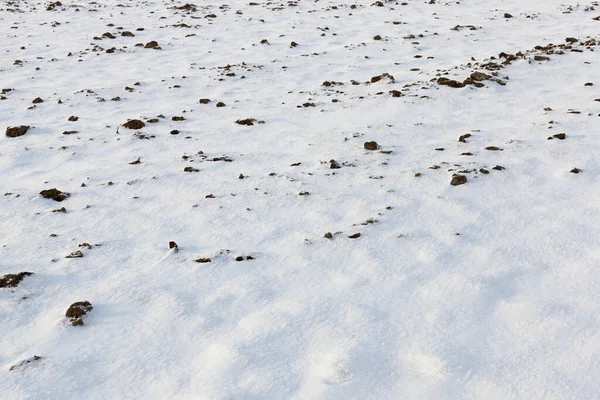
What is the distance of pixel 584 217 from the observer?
172 inches

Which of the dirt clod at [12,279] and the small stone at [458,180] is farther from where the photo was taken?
the small stone at [458,180]

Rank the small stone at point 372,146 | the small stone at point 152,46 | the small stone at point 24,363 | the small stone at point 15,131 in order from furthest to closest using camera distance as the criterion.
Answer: the small stone at point 152,46 → the small stone at point 15,131 → the small stone at point 372,146 → the small stone at point 24,363

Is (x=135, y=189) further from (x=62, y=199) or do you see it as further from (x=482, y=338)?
(x=482, y=338)

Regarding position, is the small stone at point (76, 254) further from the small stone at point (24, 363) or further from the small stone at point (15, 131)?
the small stone at point (15, 131)

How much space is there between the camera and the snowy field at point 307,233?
9.72ft

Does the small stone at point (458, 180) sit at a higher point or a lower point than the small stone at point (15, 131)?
lower

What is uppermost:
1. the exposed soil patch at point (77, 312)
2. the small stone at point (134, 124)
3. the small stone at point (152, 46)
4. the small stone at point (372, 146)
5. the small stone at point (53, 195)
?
the small stone at point (152, 46)

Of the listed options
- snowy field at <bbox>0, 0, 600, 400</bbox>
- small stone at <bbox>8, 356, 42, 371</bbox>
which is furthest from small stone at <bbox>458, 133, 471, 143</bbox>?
small stone at <bbox>8, 356, 42, 371</bbox>

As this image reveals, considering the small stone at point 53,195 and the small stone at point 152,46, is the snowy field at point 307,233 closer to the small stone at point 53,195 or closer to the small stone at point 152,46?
the small stone at point 53,195

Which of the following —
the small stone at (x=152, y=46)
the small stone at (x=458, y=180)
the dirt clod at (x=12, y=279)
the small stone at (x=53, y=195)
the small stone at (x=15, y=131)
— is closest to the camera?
the dirt clod at (x=12, y=279)

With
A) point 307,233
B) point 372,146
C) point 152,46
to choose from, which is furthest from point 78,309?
point 152,46

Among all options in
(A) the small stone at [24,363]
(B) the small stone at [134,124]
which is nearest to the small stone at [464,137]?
(B) the small stone at [134,124]

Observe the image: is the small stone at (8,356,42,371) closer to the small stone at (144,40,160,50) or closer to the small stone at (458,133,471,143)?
the small stone at (458,133,471,143)

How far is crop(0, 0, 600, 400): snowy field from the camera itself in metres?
2.96
